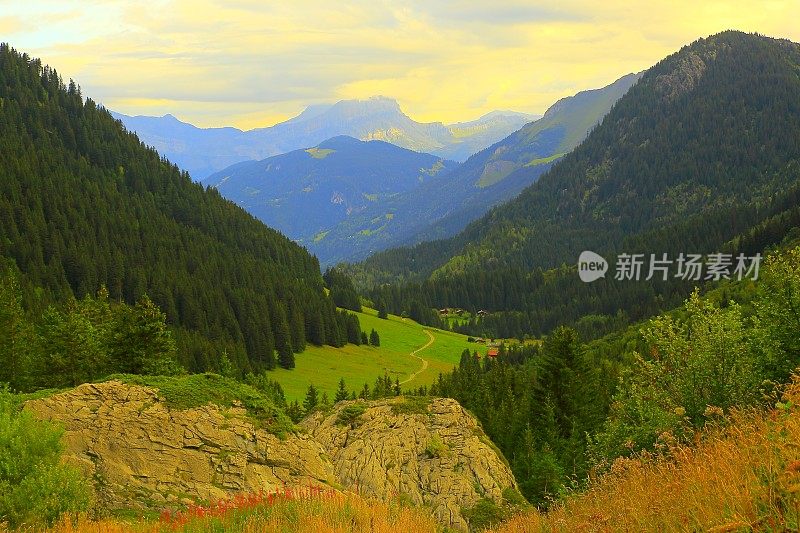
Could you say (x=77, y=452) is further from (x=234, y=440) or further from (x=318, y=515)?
(x=318, y=515)

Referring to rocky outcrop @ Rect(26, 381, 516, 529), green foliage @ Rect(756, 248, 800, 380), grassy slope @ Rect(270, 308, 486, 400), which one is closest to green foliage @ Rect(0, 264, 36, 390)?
rocky outcrop @ Rect(26, 381, 516, 529)

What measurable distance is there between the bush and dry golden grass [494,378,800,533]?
10.3m

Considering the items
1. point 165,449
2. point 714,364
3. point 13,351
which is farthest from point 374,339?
point 165,449

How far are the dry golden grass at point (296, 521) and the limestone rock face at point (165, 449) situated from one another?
6.29 m

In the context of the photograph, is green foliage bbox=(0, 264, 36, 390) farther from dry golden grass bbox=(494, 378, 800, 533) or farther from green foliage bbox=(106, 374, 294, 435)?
dry golden grass bbox=(494, 378, 800, 533)

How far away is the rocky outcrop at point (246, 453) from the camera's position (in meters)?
18.8

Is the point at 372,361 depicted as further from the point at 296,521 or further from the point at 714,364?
the point at 296,521

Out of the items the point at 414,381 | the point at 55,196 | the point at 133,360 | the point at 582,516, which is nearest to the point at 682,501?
the point at 582,516

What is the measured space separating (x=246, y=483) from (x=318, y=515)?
1033cm

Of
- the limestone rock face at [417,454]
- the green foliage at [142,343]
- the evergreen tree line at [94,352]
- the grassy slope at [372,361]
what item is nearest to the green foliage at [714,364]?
the limestone rock face at [417,454]

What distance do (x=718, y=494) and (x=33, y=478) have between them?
14.0 metres

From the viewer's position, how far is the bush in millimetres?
12789

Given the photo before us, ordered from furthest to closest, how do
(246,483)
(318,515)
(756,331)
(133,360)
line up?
(133,360), (756,331), (246,483), (318,515)

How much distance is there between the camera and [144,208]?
18438 cm
